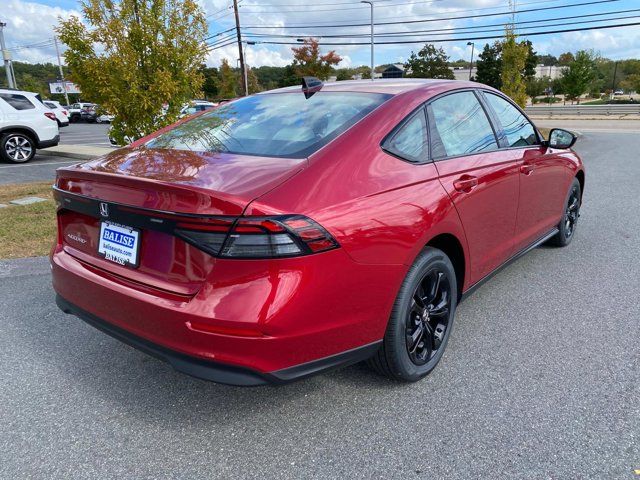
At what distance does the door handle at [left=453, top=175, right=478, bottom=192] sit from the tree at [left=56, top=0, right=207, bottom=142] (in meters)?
5.17

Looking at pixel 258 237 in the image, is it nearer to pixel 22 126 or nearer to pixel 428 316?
pixel 428 316

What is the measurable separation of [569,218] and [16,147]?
12.4m

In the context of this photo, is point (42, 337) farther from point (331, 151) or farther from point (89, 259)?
point (331, 151)

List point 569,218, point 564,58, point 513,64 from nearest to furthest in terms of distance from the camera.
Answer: point 569,218 < point 513,64 < point 564,58

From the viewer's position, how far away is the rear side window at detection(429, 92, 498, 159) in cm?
278

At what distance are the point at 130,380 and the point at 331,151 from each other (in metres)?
1.70

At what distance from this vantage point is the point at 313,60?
1839 inches

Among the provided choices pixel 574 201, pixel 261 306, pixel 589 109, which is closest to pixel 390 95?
pixel 261 306

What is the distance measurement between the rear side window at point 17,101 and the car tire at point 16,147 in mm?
721

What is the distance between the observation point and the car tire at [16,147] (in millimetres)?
11750

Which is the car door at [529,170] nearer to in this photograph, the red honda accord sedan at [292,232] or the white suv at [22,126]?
the red honda accord sedan at [292,232]

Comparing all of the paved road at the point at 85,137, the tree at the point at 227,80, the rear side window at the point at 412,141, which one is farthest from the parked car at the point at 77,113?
the rear side window at the point at 412,141

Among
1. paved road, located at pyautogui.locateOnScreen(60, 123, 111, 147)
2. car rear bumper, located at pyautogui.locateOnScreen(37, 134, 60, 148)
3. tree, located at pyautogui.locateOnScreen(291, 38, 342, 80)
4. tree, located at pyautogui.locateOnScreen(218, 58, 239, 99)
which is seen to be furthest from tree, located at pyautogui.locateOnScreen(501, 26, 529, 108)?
tree, located at pyautogui.locateOnScreen(218, 58, 239, 99)

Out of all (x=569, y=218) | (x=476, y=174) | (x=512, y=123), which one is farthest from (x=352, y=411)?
(x=569, y=218)
